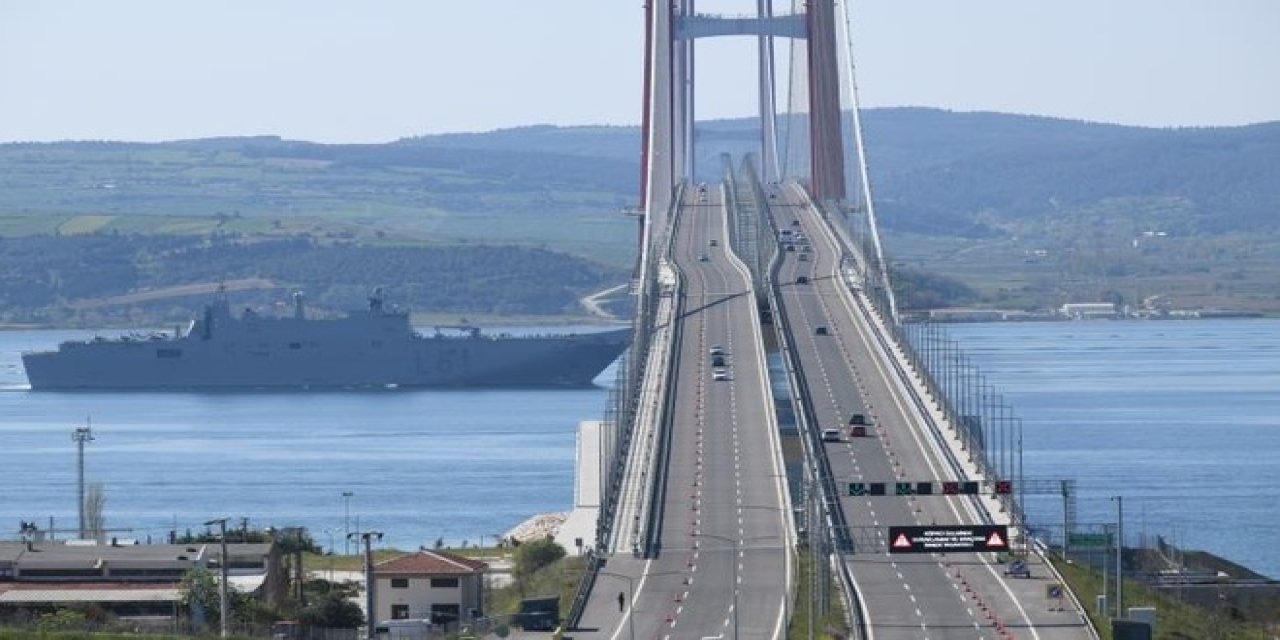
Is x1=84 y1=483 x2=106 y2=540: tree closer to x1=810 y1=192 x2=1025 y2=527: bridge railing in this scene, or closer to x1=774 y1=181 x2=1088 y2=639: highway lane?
x1=774 y1=181 x2=1088 y2=639: highway lane

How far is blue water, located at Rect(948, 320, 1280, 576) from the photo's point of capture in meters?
72.1

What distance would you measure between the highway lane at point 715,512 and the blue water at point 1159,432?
24.5 ft

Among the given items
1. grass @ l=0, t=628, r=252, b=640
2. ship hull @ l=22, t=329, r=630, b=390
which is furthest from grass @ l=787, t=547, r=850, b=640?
ship hull @ l=22, t=329, r=630, b=390

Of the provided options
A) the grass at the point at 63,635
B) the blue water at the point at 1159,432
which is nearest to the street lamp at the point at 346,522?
the blue water at the point at 1159,432

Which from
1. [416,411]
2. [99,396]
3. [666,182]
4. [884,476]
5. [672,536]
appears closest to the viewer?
[672,536]

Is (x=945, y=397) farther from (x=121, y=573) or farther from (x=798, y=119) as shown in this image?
(x=798, y=119)

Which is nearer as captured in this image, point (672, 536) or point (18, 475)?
point (672, 536)

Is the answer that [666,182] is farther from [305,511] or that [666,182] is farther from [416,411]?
[305,511]

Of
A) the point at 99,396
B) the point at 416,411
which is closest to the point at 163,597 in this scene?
the point at 416,411

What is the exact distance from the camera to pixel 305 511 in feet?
266

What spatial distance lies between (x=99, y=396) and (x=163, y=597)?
110671mm

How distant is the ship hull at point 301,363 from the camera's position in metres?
156

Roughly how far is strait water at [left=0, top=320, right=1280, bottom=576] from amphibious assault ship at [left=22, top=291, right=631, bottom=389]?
1.30 meters

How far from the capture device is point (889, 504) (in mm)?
57469
